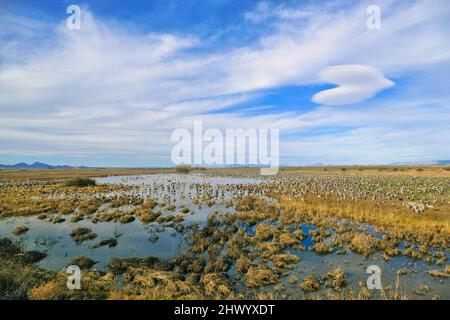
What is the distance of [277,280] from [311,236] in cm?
774

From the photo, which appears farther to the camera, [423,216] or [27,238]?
[423,216]

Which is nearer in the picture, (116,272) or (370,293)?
Answer: (370,293)

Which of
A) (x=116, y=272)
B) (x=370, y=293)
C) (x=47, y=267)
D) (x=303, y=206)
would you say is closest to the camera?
(x=370, y=293)

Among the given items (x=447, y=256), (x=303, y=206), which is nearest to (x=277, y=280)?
(x=447, y=256)

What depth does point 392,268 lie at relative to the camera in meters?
13.1
